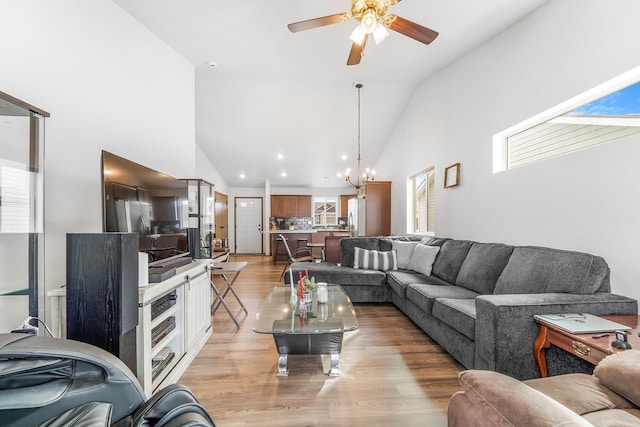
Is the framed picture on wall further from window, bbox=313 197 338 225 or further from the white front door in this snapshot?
the white front door

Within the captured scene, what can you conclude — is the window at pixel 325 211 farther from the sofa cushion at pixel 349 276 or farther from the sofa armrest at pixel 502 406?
the sofa armrest at pixel 502 406

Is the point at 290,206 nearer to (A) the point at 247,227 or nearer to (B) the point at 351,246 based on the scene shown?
(A) the point at 247,227

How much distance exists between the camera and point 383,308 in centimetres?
355

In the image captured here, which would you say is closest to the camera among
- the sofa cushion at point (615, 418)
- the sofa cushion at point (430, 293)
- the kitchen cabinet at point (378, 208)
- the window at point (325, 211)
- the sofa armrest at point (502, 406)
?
the sofa armrest at point (502, 406)

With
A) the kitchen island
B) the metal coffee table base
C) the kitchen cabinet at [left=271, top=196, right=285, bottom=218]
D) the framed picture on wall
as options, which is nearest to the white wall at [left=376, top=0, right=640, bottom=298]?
the framed picture on wall

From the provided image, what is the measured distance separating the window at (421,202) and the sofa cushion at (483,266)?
1655 mm

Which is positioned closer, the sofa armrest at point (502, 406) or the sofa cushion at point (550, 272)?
the sofa armrest at point (502, 406)

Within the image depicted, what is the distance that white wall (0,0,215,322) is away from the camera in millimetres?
1612

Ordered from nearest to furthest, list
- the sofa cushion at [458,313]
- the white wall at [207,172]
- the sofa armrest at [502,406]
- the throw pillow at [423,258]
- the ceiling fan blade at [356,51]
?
the sofa armrest at [502,406] < the sofa cushion at [458,313] < the ceiling fan blade at [356,51] < the throw pillow at [423,258] < the white wall at [207,172]

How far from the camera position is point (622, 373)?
3.44 feet

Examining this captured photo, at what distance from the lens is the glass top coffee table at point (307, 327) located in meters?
1.87

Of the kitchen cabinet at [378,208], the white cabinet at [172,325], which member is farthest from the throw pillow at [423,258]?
the white cabinet at [172,325]

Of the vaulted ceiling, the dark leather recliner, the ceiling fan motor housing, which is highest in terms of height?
the vaulted ceiling

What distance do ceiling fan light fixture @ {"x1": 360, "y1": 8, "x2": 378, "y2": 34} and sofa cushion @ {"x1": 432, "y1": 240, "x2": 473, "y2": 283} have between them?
2.49m
